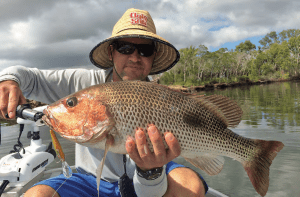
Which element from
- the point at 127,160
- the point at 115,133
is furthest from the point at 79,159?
the point at 115,133

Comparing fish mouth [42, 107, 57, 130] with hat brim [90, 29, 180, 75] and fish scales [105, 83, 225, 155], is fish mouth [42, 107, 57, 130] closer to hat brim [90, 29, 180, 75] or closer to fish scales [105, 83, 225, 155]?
fish scales [105, 83, 225, 155]

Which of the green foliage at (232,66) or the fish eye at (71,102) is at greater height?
the green foliage at (232,66)

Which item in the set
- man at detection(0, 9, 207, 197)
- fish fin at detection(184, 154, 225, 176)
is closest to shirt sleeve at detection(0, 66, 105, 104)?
man at detection(0, 9, 207, 197)

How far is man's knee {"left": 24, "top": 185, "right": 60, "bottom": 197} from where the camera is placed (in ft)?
6.68

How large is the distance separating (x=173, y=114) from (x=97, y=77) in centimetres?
175

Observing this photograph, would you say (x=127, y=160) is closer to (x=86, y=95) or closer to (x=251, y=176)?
(x=86, y=95)

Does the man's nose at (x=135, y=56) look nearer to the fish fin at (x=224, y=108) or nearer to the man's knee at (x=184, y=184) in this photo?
the fish fin at (x=224, y=108)

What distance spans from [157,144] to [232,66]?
76.0 metres

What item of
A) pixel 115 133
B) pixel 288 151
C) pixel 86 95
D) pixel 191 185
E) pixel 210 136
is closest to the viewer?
pixel 115 133

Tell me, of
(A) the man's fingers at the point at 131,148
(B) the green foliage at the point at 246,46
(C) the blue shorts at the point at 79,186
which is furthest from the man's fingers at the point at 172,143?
(B) the green foliage at the point at 246,46

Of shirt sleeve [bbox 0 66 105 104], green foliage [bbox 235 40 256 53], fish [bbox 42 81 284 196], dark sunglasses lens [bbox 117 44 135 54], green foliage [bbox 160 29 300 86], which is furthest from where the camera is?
green foliage [bbox 235 40 256 53]

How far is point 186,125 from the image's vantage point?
1.75 metres

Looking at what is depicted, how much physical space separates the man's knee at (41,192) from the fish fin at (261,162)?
2153 millimetres

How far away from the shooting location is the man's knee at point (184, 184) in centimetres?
235
